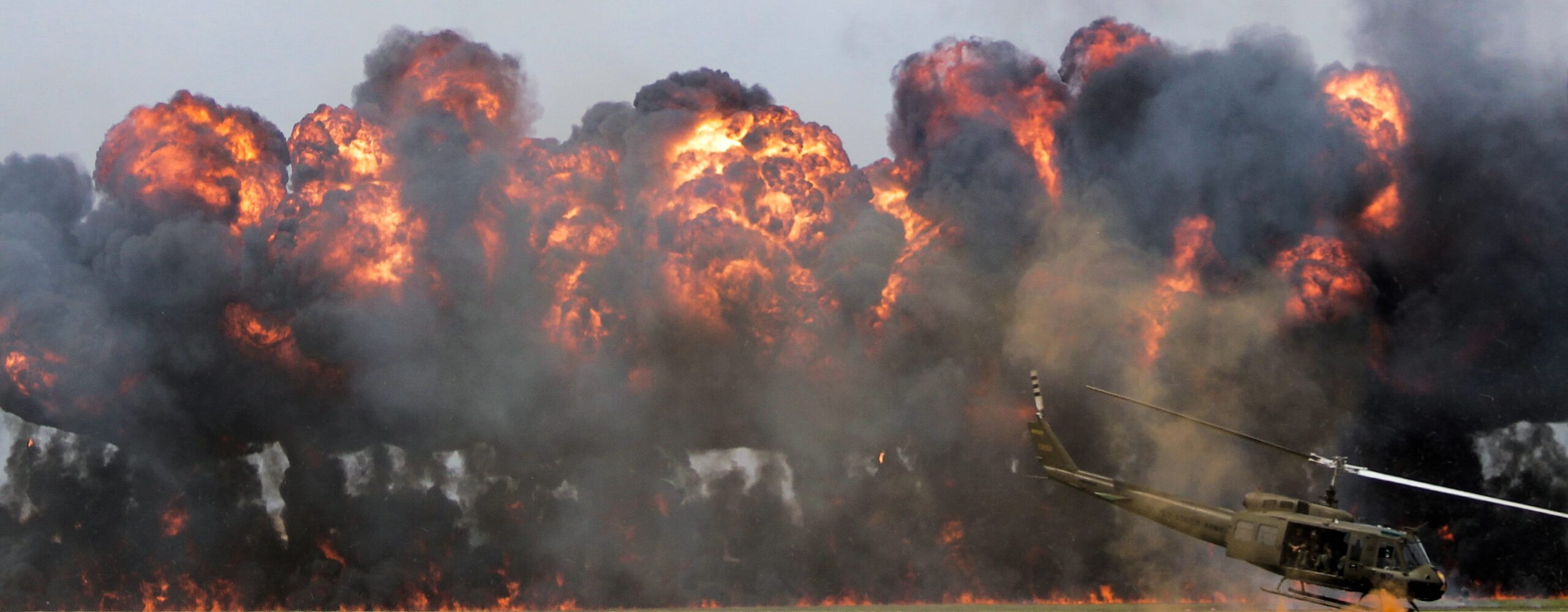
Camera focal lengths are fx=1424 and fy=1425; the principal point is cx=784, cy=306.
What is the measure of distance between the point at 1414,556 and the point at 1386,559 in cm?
93

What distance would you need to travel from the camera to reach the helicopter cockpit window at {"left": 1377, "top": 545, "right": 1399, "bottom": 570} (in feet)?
140

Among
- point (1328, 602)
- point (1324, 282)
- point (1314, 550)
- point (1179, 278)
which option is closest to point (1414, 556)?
point (1314, 550)

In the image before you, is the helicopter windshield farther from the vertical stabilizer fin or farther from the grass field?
the vertical stabilizer fin

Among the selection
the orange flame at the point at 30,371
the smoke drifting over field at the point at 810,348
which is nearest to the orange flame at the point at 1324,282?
the smoke drifting over field at the point at 810,348

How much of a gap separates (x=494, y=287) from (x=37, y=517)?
34.5 metres

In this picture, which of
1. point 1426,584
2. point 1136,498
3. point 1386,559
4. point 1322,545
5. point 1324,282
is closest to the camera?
point 1426,584

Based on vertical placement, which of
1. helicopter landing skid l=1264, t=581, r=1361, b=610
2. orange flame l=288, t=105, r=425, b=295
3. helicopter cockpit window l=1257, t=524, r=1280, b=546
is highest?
orange flame l=288, t=105, r=425, b=295

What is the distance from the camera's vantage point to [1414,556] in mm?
43031

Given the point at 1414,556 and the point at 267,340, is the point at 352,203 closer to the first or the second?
the point at 267,340

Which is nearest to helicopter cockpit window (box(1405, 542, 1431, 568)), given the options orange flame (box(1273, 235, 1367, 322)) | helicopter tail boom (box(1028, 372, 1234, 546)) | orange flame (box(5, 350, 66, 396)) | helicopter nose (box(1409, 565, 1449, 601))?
helicopter nose (box(1409, 565, 1449, 601))

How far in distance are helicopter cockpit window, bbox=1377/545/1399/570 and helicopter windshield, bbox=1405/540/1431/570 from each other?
0.32 m

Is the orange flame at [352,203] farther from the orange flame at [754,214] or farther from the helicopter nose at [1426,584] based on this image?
the helicopter nose at [1426,584]

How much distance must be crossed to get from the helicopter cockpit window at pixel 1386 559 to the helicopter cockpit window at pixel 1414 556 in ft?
1.09

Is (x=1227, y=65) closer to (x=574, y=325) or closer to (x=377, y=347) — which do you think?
(x=574, y=325)
